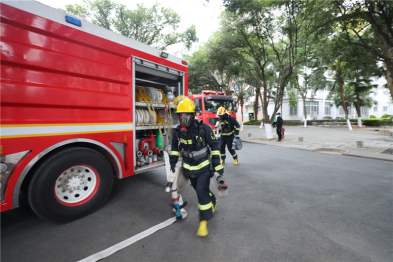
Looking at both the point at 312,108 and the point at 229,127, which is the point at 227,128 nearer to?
the point at 229,127

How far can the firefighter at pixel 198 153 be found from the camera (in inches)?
102

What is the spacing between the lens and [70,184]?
9.25 ft

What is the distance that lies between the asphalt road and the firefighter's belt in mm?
955

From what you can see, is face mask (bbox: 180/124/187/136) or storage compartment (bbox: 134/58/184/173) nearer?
face mask (bbox: 180/124/187/136)

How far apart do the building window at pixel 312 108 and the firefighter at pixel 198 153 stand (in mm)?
35105

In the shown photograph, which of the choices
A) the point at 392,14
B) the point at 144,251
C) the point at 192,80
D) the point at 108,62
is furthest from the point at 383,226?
the point at 192,80

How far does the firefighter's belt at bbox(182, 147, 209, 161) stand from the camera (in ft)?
8.55

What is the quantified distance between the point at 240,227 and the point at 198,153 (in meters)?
1.14

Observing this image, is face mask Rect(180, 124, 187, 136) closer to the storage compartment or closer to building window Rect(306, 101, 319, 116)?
Answer: the storage compartment

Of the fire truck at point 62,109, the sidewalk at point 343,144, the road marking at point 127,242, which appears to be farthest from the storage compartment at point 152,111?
the sidewalk at point 343,144

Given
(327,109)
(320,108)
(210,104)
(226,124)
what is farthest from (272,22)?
(327,109)

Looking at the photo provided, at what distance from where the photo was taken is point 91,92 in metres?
2.94

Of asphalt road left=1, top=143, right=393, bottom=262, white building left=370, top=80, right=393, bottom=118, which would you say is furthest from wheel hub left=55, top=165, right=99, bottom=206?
white building left=370, top=80, right=393, bottom=118

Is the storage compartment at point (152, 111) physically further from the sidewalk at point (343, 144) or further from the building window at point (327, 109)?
the building window at point (327, 109)
